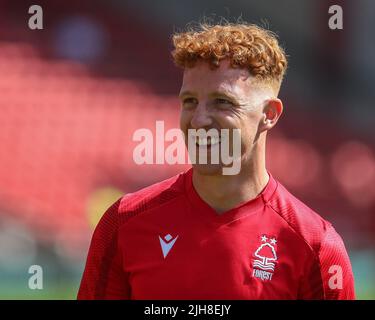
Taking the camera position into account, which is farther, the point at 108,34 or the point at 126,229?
the point at 108,34

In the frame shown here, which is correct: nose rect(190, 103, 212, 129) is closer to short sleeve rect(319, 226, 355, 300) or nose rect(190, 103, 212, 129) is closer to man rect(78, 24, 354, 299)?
man rect(78, 24, 354, 299)

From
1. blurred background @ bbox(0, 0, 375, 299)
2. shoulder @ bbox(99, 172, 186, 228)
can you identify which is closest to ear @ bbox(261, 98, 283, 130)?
shoulder @ bbox(99, 172, 186, 228)

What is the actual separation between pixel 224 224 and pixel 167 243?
0.63ft

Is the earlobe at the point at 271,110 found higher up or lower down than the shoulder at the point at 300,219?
higher up

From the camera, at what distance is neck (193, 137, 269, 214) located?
7.45 feet

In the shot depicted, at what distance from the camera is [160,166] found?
3.99 m

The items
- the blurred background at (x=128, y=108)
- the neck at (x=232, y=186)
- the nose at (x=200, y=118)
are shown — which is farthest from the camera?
the blurred background at (x=128, y=108)

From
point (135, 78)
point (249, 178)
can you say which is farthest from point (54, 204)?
point (249, 178)

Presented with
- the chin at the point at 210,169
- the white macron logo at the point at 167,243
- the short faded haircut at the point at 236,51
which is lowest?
the white macron logo at the point at 167,243

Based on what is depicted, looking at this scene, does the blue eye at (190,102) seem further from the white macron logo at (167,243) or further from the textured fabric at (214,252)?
the white macron logo at (167,243)

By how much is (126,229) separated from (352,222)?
2.11 metres

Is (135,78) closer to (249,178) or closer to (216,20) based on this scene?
(216,20)

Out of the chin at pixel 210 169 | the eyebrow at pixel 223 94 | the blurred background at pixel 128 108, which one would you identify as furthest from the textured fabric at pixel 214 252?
the blurred background at pixel 128 108

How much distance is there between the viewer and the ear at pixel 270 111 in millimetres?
2328
